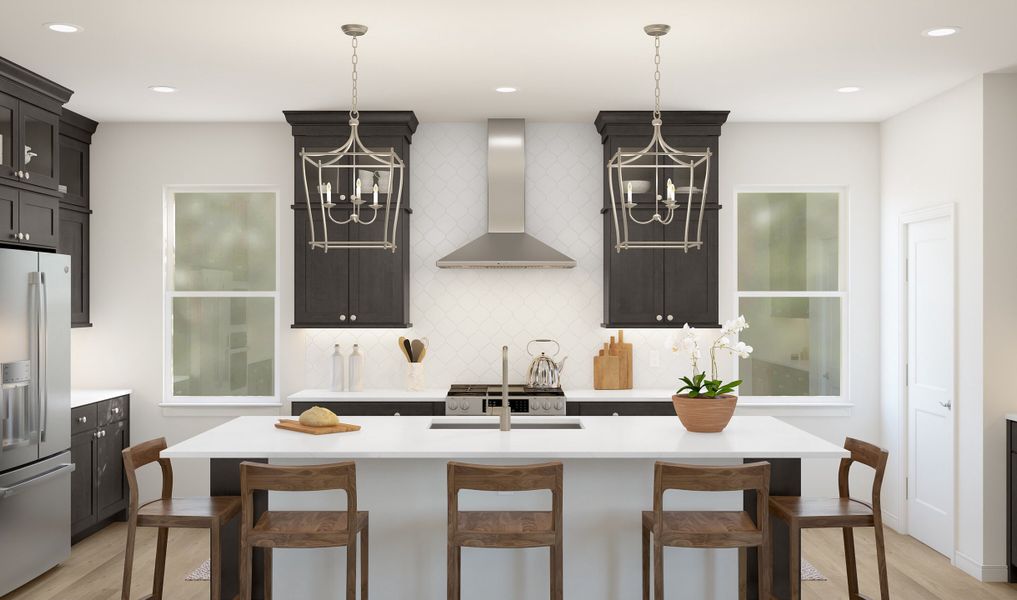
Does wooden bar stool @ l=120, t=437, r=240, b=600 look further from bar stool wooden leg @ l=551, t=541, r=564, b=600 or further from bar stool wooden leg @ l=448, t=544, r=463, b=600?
bar stool wooden leg @ l=551, t=541, r=564, b=600

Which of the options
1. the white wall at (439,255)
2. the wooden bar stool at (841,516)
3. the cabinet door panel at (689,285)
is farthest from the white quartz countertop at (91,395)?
the wooden bar stool at (841,516)

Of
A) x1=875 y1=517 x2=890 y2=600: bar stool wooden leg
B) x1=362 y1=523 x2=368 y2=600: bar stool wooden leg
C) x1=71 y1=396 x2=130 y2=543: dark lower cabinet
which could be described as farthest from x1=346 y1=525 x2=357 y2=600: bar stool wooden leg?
x1=71 y1=396 x2=130 y2=543: dark lower cabinet

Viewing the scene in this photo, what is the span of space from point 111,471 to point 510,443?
351 cm

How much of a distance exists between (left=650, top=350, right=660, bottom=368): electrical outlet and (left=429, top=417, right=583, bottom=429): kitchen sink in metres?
1.93

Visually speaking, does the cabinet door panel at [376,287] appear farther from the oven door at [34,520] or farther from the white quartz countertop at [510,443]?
the oven door at [34,520]

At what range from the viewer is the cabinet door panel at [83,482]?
198 inches

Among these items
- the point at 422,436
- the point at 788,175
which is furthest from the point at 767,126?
the point at 422,436

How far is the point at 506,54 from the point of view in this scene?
14.1 ft

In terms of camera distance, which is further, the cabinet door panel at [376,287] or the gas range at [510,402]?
the cabinet door panel at [376,287]

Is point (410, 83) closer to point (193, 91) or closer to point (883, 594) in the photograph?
point (193, 91)

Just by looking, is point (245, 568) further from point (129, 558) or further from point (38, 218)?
point (38, 218)

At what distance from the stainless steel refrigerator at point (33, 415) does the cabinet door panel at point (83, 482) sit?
411 mm

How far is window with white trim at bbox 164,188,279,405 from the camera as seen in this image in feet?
19.6

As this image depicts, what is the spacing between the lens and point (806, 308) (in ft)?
19.8
